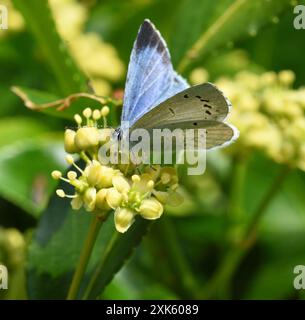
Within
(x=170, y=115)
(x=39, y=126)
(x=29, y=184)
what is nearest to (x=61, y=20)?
(x=39, y=126)

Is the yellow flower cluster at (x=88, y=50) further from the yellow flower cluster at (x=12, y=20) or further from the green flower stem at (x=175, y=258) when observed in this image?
the green flower stem at (x=175, y=258)

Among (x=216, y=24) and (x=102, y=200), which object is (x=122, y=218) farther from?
(x=216, y=24)

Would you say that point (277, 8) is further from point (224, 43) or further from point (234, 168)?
point (234, 168)

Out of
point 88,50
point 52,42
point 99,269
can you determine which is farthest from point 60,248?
point 88,50

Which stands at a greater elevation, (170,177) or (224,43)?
(224,43)

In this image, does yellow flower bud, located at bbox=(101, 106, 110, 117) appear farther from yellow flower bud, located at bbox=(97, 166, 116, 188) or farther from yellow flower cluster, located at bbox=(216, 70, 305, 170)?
yellow flower cluster, located at bbox=(216, 70, 305, 170)
